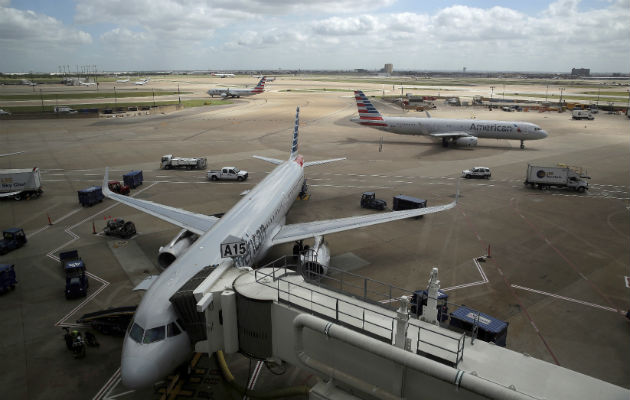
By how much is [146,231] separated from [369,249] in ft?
61.8

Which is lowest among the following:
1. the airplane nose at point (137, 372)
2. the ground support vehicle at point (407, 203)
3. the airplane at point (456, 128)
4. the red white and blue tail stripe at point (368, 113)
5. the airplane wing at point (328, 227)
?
the ground support vehicle at point (407, 203)

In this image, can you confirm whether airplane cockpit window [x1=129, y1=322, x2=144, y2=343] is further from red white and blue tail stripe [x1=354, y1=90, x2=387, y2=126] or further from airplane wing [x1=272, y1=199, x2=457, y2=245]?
red white and blue tail stripe [x1=354, y1=90, x2=387, y2=126]

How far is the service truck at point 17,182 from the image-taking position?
43.6m

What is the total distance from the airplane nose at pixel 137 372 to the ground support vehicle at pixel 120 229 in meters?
20.8

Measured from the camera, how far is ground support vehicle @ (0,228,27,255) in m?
30.8

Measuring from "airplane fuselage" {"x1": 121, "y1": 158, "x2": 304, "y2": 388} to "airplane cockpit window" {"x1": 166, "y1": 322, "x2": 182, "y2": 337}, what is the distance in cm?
5

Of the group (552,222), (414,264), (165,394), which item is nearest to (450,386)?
(165,394)

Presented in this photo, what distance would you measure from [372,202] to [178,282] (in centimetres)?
2708

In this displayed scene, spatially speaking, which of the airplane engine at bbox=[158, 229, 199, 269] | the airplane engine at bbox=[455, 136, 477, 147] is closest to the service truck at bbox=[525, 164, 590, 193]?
the airplane engine at bbox=[455, 136, 477, 147]

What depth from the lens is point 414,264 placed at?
29.2 m

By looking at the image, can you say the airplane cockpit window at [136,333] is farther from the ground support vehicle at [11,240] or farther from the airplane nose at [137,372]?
the ground support vehicle at [11,240]

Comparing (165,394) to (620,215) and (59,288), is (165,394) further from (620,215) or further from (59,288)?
(620,215)

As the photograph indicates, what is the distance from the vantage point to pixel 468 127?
7519 cm

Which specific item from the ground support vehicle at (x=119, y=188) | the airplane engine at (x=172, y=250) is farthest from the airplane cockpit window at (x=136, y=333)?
the ground support vehicle at (x=119, y=188)
